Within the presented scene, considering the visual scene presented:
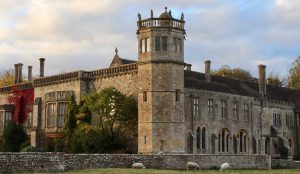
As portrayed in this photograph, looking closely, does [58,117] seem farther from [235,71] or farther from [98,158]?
[235,71]

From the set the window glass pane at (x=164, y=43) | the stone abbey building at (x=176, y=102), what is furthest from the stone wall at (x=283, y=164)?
the window glass pane at (x=164, y=43)

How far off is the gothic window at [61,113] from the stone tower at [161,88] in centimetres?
905

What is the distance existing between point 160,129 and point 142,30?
7.50 meters

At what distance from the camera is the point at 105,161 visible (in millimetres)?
31547

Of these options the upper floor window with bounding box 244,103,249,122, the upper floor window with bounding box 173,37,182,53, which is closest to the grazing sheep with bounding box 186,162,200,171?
the upper floor window with bounding box 173,37,182,53

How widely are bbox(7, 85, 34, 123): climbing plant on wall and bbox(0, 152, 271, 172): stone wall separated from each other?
22.4 metres

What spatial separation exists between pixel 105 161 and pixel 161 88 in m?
10.7

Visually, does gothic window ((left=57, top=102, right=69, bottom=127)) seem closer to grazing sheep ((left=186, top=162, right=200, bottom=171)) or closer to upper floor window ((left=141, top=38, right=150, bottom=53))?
upper floor window ((left=141, top=38, right=150, bottom=53))

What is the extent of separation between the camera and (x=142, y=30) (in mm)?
41938

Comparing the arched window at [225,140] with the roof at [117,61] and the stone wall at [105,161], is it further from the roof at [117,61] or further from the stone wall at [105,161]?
the roof at [117,61]

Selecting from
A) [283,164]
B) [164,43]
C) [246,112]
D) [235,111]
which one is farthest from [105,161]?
[246,112]

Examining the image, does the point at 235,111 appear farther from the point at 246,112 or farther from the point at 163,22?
the point at 163,22

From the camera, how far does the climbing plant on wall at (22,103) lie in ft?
174

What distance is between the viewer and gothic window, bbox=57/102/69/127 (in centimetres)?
4797
